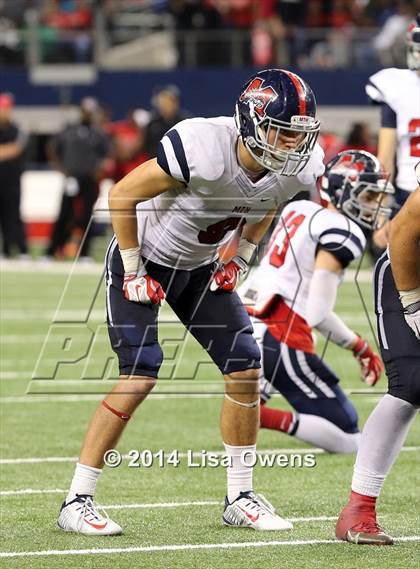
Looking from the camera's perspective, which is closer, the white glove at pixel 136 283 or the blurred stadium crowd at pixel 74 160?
the white glove at pixel 136 283

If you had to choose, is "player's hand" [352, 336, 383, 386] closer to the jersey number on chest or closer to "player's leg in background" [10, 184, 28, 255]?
the jersey number on chest

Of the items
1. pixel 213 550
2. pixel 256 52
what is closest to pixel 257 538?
pixel 213 550

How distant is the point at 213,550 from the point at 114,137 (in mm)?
13683

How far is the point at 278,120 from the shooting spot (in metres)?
4.41

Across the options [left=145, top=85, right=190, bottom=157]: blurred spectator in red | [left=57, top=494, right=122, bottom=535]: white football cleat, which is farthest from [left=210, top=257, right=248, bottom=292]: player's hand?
[left=145, top=85, right=190, bottom=157]: blurred spectator in red

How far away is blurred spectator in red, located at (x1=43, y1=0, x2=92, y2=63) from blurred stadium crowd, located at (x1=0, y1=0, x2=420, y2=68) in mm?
14

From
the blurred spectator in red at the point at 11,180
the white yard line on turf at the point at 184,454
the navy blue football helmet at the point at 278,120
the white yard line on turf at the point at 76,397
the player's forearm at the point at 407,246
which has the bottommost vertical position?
the blurred spectator in red at the point at 11,180

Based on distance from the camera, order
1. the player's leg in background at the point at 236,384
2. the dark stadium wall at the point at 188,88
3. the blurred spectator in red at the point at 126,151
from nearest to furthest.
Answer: the player's leg in background at the point at 236,384
the blurred spectator in red at the point at 126,151
the dark stadium wall at the point at 188,88

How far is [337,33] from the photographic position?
63.3 ft

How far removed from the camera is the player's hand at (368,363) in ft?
19.7

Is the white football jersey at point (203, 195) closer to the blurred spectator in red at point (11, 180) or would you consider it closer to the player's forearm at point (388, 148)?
the player's forearm at point (388, 148)

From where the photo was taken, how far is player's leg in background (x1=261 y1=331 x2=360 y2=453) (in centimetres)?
604

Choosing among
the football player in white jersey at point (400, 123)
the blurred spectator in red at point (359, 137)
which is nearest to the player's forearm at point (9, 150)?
the blurred spectator in red at point (359, 137)

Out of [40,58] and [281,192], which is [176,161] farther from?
[40,58]
